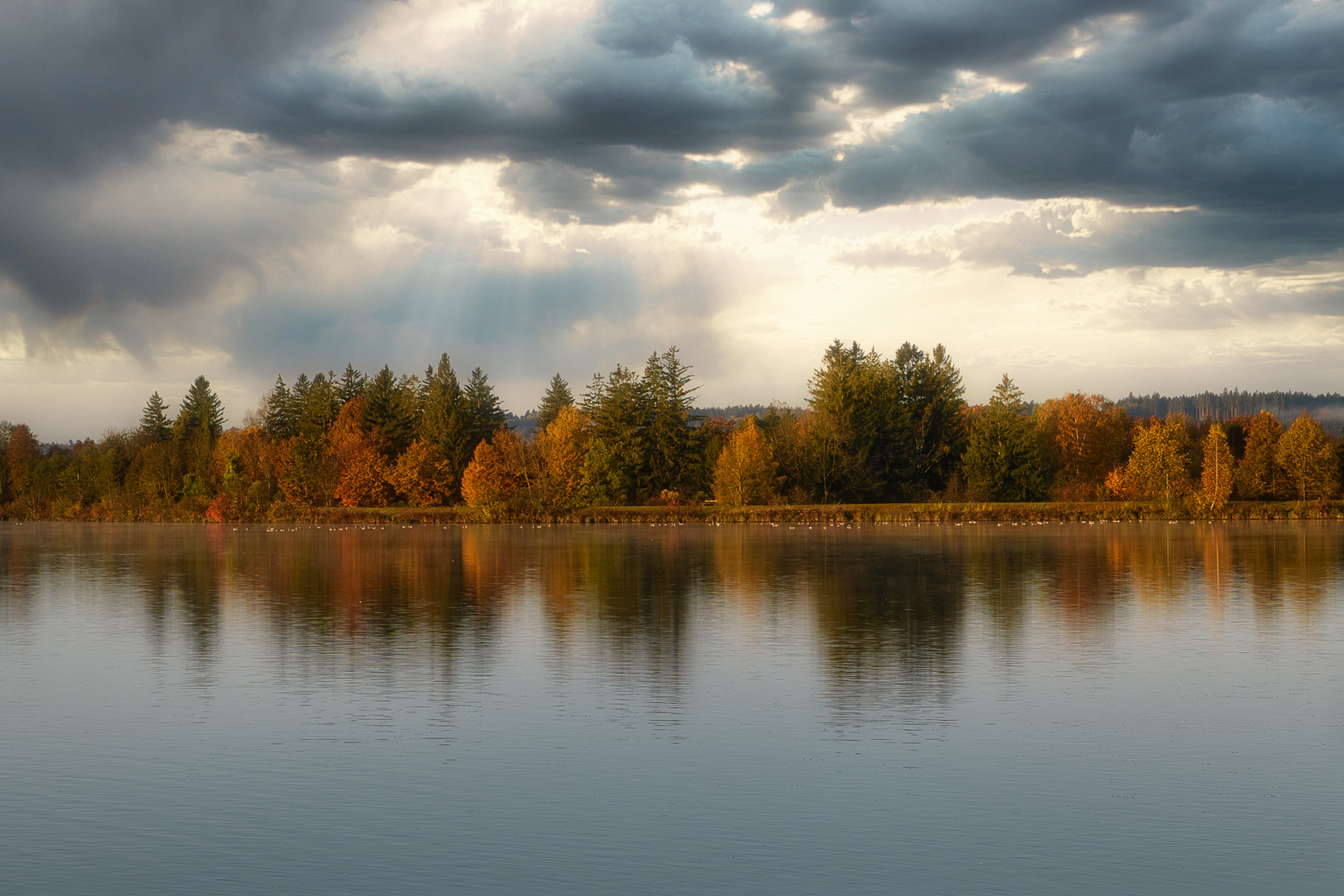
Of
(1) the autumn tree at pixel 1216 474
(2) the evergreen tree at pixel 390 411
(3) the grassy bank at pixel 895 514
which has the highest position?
(2) the evergreen tree at pixel 390 411

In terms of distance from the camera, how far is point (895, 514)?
328 ft

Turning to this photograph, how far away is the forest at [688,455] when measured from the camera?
106 meters

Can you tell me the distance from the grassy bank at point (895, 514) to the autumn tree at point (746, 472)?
1.52 meters

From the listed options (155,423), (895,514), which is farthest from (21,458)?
(895,514)

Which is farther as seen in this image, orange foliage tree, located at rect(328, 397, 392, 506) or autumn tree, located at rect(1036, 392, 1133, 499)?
autumn tree, located at rect(1036, 392, 1133, 499)

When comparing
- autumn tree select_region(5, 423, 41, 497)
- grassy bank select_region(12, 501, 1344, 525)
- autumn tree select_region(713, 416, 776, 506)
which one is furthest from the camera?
autumn tree select_region(5, 423, 41, 497)

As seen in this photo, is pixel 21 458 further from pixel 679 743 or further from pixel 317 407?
pixel 679 743

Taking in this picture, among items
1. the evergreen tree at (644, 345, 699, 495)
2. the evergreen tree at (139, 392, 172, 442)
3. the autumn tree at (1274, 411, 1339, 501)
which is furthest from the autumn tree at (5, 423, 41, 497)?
the autumn tree at (1274, 411, 1339, 501)

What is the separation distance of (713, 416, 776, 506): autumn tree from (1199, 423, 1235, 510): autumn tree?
3779cm

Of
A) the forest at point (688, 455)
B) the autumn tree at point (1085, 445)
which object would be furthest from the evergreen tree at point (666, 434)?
the autumn tree at point (1085, 445)

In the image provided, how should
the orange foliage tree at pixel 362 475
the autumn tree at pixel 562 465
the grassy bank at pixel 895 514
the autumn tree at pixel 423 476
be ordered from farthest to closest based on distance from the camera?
the orange foliage tree at pixel 362 475
the autumn tree at pixel 423 476
the autumn tree at pixel 562 465
the grassy bank at pixel 895 514

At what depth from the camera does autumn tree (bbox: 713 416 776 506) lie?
101625mm

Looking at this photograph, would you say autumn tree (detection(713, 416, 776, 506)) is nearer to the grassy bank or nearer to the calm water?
the grassy bank

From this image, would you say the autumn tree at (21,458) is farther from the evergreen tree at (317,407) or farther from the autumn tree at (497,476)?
the autumn tree at (497,476)
